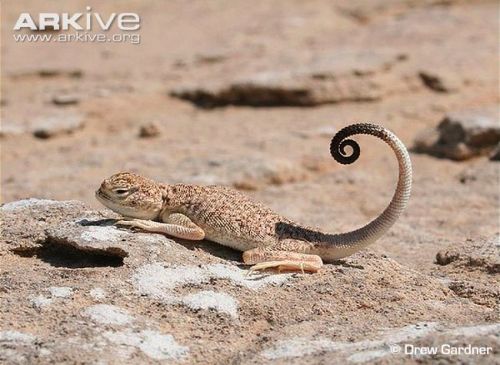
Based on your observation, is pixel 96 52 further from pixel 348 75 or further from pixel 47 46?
pixel 348 75

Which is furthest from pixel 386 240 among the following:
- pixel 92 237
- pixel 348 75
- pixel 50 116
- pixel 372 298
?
pixel 50 116

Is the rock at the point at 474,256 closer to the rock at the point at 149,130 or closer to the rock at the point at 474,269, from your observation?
the rock at the point at 474,269

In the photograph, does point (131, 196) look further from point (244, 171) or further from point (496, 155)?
point (496, 155)

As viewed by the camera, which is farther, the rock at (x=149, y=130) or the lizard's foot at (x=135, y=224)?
the rock at (x=149, y=130)

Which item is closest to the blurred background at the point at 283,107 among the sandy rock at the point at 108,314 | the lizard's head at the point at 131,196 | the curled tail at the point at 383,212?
the curled tail at the point at 383,212

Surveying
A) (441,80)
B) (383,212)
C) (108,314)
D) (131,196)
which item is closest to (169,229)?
(131,196)
